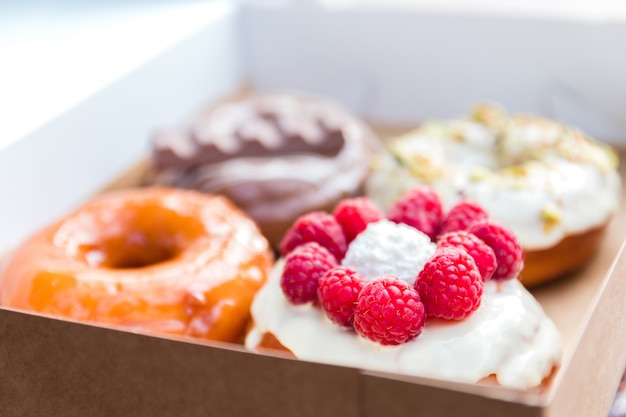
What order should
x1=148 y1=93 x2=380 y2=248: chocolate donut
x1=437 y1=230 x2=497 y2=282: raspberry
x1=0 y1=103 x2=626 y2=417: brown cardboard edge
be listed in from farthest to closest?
x1=148 y1=93 x2=380 y2=248: chocolate donut, x1=437 y1=230 x2=497 y2=282: raspberry, x1=0 y1=103 x2=626 y2=417: brown cardboard edge

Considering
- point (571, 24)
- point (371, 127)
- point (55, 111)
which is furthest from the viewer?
point (371, 127)

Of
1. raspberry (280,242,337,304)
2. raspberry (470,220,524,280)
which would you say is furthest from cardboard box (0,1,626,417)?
raspberry (280,242,337,304)

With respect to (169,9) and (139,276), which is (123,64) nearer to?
(169,9)

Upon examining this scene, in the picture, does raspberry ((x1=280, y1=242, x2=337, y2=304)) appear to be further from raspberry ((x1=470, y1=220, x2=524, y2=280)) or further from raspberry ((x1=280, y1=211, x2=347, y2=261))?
raspberry ((x1=470, y1=220, x2=524, y2=280))

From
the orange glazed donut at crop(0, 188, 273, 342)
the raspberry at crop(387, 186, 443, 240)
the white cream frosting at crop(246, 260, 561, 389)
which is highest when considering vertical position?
the raspberry at crop(387, 186, 443, 240)

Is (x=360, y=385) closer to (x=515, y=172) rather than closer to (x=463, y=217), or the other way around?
(x=463, y=217)

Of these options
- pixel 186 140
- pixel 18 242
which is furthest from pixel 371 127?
pixel 18 242

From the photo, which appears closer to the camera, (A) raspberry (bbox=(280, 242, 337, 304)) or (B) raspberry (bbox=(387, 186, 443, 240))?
(A) raspberry (bbox=(280, 242, 337, 304))
